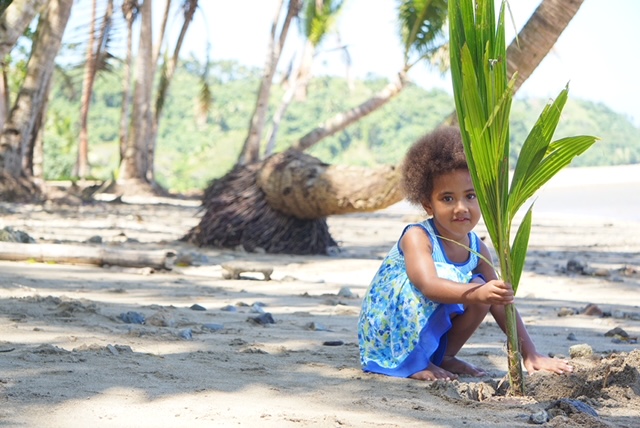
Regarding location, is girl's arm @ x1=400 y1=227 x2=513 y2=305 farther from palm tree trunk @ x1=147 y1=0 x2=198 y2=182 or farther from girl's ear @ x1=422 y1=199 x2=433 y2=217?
palm tree trunk @ x1=147 y1=0 x2=198 y2=182

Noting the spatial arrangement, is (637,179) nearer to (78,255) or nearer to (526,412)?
(78,255)

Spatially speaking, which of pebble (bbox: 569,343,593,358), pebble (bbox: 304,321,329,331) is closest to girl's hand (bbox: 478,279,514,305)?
pebble (bbox: 569,343,593,358)

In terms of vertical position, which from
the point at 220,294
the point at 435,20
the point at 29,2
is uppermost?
the point at 435,20

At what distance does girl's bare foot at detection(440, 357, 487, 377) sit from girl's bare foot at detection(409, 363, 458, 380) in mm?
87

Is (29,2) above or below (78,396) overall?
above

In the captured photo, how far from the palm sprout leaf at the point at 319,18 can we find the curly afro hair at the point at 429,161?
55.2 feet

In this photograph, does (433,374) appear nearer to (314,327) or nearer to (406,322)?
(406,322)

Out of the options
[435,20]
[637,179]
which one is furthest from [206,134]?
[435,20]

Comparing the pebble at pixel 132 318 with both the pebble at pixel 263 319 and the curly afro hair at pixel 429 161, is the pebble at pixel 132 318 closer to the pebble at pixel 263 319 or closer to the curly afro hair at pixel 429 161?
the pebble at pixel 263 319

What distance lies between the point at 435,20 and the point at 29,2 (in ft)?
31.2

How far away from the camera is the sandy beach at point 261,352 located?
2.38 m

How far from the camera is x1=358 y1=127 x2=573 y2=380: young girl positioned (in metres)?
3.06

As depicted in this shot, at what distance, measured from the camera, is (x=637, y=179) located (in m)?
35.2

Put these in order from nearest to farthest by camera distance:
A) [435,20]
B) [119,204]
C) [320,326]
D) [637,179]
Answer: [320,326]
[119,204]
[435,20]
[637,179]
